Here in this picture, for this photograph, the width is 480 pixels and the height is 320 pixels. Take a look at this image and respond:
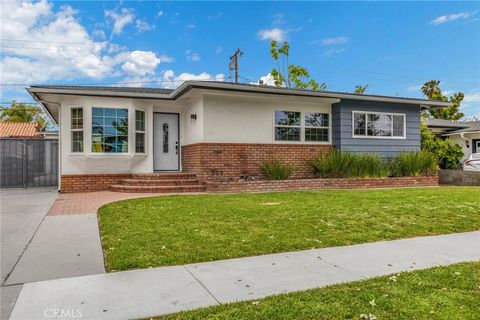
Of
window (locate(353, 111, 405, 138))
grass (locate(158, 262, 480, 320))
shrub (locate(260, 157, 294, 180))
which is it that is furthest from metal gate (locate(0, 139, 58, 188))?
grass (locate(158, 262, 480, 320))

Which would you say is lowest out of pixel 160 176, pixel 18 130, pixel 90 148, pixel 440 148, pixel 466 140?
pixel 160 176

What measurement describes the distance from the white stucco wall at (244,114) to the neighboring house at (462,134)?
14.9m

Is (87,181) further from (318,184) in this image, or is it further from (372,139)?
(372,139)

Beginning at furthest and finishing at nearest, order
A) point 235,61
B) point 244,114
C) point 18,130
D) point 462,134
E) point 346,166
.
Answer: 1. point 18,130
2. point 235,61
3. point 462,134
4. point 346,166
5. point 244,114

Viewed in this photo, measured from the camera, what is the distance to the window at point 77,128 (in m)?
12.4

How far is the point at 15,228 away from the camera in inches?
257

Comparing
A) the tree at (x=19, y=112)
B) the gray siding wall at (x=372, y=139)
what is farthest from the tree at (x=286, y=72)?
the tree at (x=19, y=112)

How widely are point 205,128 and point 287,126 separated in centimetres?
343

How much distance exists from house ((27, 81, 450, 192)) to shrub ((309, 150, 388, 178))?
55cm

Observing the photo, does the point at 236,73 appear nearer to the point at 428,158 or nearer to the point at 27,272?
the point at 428,158

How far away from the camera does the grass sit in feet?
9.62

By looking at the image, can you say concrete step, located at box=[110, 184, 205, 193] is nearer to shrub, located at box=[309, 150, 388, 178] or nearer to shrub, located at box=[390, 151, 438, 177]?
shrub, located at box=[309, 150, 388, 178]

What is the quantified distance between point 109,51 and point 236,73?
1137cm

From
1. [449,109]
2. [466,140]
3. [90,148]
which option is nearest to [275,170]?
[90,148]
